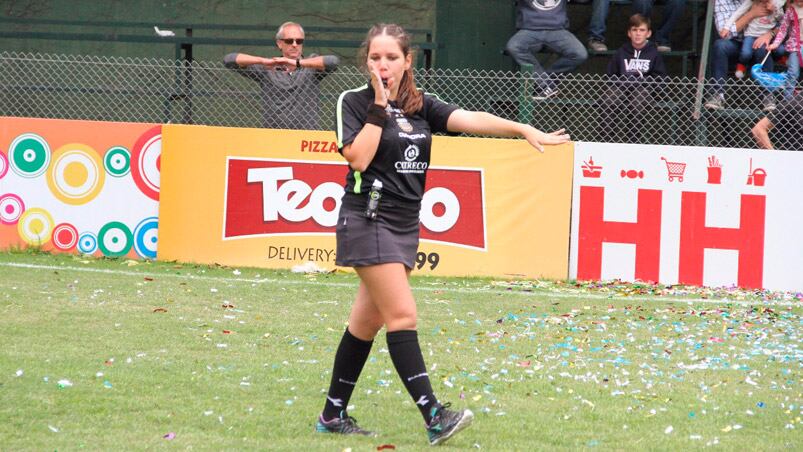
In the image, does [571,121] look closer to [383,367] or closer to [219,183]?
[219,183]

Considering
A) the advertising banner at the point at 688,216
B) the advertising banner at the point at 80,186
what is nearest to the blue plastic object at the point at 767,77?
the advertising banner at the point at 688,216

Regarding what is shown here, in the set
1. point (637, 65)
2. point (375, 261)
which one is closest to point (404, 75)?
point (375, 261)

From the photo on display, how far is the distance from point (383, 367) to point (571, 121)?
7663 millimetres

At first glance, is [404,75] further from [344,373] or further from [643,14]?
[643,14]

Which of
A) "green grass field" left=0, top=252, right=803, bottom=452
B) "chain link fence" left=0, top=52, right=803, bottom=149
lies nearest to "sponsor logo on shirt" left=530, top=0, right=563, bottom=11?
"chain link fence" left=0, top=52, right=803, bottom=149

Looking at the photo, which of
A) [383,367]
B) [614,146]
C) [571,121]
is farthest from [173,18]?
[383,367]

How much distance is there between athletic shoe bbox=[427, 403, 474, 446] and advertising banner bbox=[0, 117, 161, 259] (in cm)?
770

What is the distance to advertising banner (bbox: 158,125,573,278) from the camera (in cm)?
1185

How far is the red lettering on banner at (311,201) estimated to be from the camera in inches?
467

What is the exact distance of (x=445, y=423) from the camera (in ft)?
16.5

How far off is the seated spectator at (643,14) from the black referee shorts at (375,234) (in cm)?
990

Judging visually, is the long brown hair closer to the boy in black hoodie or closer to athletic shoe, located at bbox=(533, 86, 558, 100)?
the boy in black hoodie

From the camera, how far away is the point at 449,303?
9859 millimetres

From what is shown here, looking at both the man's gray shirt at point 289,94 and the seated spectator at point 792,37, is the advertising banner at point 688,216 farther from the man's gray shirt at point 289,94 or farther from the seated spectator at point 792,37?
the man's gray shirt at point 289,94
